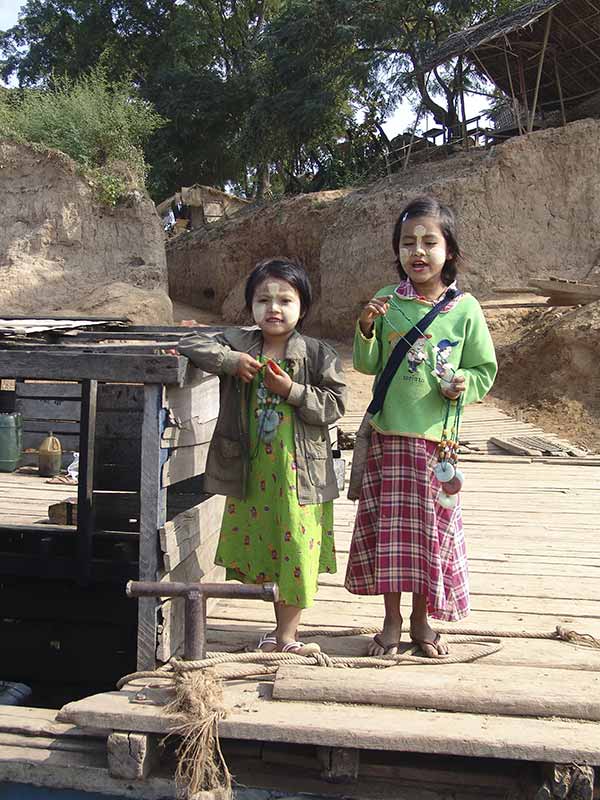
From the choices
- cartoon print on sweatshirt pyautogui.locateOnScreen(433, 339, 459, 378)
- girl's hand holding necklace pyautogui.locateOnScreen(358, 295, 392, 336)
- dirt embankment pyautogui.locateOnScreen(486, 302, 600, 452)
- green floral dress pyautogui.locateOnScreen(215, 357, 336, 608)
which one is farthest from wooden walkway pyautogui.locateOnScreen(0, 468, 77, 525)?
dirt embankment pyautogui.locateOnScreen(486, 302, 600, 452)

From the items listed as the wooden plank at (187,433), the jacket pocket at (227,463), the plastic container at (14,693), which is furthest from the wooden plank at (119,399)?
the plastic container at (14,693)

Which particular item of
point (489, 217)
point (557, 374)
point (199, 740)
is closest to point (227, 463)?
point (199, 740)

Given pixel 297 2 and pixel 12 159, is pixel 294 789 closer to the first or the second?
pixel 12 159

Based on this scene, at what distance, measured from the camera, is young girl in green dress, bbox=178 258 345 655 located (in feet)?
9.00

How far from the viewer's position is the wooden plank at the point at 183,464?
291 centimetres

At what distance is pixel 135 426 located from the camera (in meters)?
4.08

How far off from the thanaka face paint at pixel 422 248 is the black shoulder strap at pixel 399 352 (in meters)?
0.13

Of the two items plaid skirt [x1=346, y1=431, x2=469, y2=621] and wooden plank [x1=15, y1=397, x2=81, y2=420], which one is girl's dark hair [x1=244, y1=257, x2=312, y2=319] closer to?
plaid skirt [x1=346, y1=431, x2=469, y2=621]

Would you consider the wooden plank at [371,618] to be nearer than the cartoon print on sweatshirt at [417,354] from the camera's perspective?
No

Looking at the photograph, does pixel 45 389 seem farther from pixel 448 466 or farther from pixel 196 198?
pixel 196 198

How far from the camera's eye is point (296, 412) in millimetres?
2818

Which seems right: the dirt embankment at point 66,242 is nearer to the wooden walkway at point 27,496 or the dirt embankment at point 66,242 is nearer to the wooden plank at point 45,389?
the wooden plank at point 45,389

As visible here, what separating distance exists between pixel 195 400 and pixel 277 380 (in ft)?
2.22

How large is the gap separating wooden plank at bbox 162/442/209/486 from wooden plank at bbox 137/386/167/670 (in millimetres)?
75
